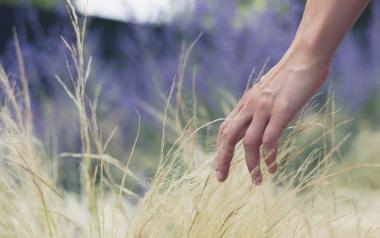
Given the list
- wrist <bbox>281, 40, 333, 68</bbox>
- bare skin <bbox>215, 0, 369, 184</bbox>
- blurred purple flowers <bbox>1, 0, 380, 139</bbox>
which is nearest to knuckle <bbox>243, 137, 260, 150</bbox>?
bare skin <bbox>215, 0, 369, 184</bbox>

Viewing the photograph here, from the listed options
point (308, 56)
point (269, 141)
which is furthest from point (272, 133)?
point (308, 56)

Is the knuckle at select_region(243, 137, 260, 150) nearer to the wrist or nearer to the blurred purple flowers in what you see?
the wrist

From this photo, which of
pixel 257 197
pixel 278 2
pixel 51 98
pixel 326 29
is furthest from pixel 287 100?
pixel 278 2

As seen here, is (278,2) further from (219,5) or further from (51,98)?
(51,98)

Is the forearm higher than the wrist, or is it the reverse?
the forearm

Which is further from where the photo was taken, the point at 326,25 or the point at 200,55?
the point at 200,55

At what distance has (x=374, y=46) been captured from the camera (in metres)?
5.40

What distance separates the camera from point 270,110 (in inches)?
52.5

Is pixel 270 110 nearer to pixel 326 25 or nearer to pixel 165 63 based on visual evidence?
pixel 326 25

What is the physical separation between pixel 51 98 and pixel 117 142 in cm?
61

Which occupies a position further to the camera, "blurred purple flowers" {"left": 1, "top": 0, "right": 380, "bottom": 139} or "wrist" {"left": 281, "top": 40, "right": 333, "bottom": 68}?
"blurred purple flowers" {"left": 1, "top": 0, "right": 380, "bottom": 139}

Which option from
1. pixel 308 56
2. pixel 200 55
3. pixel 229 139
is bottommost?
pixel 200 55

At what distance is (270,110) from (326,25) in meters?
0.18

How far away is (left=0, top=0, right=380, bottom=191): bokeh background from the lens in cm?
469
